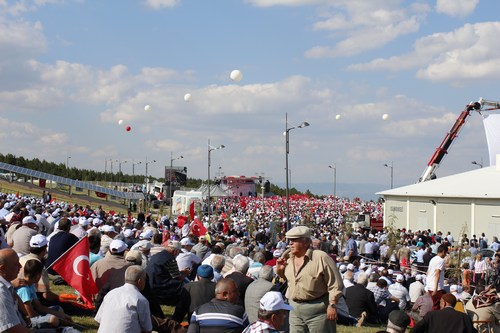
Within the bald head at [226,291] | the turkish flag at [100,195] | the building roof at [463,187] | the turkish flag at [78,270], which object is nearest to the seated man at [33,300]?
the turkish flag at [78,270]

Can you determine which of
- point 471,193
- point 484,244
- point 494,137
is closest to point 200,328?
point 484,244

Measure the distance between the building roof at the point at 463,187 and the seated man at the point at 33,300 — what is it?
3433 cm

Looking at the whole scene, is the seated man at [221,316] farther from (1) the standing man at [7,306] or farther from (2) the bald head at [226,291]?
(1) the standing man at [7,306]

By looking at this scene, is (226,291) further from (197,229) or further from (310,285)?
(197,229)

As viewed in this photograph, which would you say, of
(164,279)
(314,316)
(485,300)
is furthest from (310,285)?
(485,300)

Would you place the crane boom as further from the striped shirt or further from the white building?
the striped shirt

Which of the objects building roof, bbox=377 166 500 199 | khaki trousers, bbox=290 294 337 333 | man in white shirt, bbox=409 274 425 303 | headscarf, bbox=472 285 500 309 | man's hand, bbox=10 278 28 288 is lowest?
man in white shirt, bbox=409 274 425 303

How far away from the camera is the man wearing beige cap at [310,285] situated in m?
6.89

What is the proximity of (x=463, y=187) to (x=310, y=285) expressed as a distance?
120ft

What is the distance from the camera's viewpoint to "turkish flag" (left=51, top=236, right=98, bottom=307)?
9.72 m

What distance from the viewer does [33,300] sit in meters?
7.65

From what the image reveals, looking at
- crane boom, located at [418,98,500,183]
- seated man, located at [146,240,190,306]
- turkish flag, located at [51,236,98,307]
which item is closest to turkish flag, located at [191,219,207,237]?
seated man, located at [146,240,190,306]

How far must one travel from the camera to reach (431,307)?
1148 cm

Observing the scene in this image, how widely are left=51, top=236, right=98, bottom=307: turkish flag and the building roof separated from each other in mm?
32520
